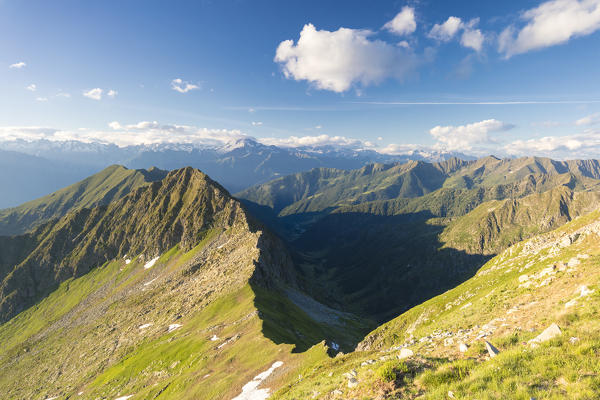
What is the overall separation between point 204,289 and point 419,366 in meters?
103

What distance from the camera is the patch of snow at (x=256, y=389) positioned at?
3375 centimetres

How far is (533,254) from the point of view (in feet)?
227

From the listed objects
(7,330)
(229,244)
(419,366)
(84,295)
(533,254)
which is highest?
(419,366)

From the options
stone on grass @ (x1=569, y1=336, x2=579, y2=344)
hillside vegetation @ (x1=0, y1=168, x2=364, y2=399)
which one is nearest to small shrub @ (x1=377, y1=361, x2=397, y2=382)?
stone on grass @ (x1=569, y1=336, x2=579, y2=344)

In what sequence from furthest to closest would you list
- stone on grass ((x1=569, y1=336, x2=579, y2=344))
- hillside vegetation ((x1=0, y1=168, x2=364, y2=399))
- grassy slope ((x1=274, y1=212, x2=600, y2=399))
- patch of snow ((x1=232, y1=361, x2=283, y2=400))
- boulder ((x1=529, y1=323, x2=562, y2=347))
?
hillside vegetation ((x1=0, y1=168, x2=364, y2=399)), patch of snow ((x1=232, y1=361, x2=283, y2=400)), boulder ((x1=529, y1=323, x2=562, y2=347)), stone on grass ((x1=569, y1=336, x2=579, y2=344)), grassy slope ((x1=274, y1=212, x2=600, y2=399))

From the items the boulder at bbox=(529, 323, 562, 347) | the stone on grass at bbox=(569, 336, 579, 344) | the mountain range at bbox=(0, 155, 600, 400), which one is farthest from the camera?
the boulder at bbox=(529, 323, 562, 347)

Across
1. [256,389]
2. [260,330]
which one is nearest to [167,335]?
[260,330]

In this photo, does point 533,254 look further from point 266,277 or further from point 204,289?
point 204,289

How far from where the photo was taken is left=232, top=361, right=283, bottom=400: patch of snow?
33.7 m

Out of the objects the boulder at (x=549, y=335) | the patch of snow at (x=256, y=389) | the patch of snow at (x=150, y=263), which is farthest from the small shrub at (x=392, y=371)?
the patch of snow at (x=150, y=263)

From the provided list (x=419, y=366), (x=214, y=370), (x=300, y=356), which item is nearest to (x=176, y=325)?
(x=214, y=370)

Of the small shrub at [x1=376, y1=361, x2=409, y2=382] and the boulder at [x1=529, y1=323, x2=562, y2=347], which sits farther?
the small shrub at [x1=376, y1=361, x2=409, y2=382]

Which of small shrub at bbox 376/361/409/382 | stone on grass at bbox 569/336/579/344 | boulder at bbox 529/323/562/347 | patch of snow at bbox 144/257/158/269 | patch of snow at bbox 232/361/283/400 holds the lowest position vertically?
patch of snow at bbox 144/257/158/269

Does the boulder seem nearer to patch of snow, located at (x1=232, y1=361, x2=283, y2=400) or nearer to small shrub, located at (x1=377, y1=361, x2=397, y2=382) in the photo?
small shrub, located at (x1=377, y1=361, x2=397, y2=382)
